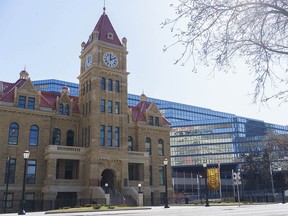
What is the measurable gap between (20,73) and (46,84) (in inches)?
2813

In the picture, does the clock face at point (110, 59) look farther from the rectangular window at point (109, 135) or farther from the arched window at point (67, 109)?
the rectangular window at point (109, 135)

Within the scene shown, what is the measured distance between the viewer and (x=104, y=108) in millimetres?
45938

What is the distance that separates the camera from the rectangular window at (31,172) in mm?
41084

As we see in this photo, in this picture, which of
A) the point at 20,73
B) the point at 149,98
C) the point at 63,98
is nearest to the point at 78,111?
the point at 63,98

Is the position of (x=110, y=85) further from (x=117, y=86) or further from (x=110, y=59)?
(x=110, y=59)

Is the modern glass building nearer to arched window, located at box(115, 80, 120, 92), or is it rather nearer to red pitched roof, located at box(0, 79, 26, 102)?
arched window, located at box(115, 80, 120, 92)

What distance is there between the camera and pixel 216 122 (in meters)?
112

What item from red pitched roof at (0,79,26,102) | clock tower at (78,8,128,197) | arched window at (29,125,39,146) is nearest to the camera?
red pitched roof at (0,79,26,102)

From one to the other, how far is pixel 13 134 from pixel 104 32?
19544 mm

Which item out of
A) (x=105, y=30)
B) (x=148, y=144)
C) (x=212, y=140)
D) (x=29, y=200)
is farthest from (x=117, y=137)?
(x=212, y=140)

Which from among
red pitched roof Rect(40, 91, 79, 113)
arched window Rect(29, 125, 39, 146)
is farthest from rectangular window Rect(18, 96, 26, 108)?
arched window Rect(29, 125, 39, 146)

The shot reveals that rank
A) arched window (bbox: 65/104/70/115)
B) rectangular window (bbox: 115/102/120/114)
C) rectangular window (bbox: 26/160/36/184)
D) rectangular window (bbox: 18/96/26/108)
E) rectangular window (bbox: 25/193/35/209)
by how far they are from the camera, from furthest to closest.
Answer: rectangular window (bbox: 115/102/120/114), arched window (bbox: 65/104/70/115), rectangular window (bbox: 18/96/26/108), rectangular window (bbox: 26/160/36/184), rectangular window (bbox: 25/193/35/209)

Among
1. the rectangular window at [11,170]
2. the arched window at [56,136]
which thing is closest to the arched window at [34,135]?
the arched window at [56,136]

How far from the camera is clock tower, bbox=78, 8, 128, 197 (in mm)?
43125
